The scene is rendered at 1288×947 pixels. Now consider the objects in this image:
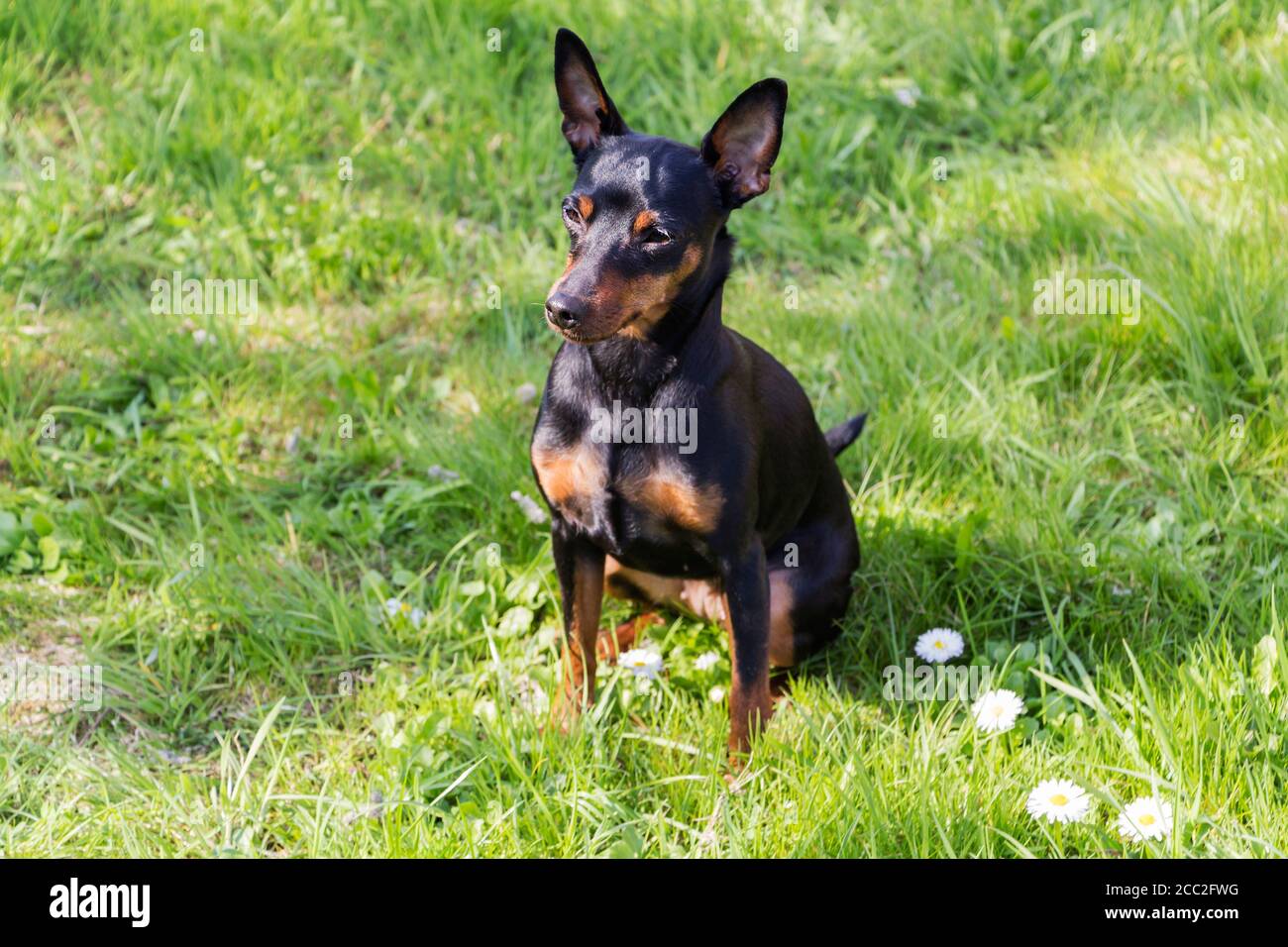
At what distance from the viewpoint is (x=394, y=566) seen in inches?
152

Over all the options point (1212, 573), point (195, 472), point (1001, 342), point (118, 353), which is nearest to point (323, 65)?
point (118, 353)

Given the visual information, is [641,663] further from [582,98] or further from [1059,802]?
[582,98]

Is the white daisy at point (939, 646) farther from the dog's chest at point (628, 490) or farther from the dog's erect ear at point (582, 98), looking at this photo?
the dog's erect ear at point (582, 98)

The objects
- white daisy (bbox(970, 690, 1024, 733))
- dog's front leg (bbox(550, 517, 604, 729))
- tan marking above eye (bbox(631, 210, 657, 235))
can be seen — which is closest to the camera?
tan marking above eye (bbox(631, 210, 657, 235))

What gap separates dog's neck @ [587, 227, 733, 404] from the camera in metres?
2.97

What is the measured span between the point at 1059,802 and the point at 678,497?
1.07m

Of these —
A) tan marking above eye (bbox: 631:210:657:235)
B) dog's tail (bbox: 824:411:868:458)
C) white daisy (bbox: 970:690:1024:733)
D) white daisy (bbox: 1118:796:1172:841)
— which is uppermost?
tan marking above eye (bbox: 631:210:657:235)

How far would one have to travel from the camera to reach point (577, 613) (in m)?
3.25

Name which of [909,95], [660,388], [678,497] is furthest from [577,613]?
[909,95]

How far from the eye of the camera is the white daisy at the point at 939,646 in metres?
3.39

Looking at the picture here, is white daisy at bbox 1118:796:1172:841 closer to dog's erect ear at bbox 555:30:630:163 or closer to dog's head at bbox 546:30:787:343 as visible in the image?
dog's head at bbox 546:30:787:343

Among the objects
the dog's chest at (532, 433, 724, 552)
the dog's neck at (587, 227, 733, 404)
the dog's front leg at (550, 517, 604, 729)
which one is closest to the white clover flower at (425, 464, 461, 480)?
the dog's front leg at (550, 517, 604, 729)

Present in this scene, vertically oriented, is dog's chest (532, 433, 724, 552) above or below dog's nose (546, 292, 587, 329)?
below

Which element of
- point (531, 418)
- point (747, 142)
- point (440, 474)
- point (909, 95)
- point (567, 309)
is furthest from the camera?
point (909, 95)
